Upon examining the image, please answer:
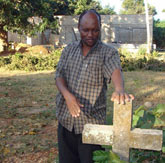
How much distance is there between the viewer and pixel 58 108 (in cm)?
191

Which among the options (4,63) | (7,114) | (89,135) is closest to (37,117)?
(7,114)

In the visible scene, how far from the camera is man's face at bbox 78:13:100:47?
5.71 ft

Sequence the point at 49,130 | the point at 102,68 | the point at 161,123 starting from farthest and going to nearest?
the point at 49,130 → the point at 161,123 → the point at 102,68

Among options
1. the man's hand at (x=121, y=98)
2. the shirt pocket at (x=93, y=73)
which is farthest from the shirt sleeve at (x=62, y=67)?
the man's hand at (x=121, y=98)

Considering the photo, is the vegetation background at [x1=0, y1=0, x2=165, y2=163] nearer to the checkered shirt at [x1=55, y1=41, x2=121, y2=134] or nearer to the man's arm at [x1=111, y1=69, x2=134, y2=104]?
the checkered shirt at [x1=55, y1=41, x2=121, y2=134]

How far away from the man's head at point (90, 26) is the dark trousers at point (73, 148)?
649 millimetres

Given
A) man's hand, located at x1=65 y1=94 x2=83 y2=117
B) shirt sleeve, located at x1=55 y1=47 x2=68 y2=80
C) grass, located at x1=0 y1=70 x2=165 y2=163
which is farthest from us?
grass, located at x1=0 y1=70 x2=165 y2=163

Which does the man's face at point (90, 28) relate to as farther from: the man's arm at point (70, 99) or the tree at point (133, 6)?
the tree at point (133, 6)

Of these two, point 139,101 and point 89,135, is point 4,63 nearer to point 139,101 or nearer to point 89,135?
point 139,101

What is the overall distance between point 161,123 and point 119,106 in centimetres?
94

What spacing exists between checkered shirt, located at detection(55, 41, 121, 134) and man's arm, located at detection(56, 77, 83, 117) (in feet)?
0.20

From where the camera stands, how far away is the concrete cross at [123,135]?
138 cm

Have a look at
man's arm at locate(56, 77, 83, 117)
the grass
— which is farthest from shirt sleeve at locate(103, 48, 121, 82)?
the grass

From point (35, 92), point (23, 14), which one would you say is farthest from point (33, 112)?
point (23, 14)
